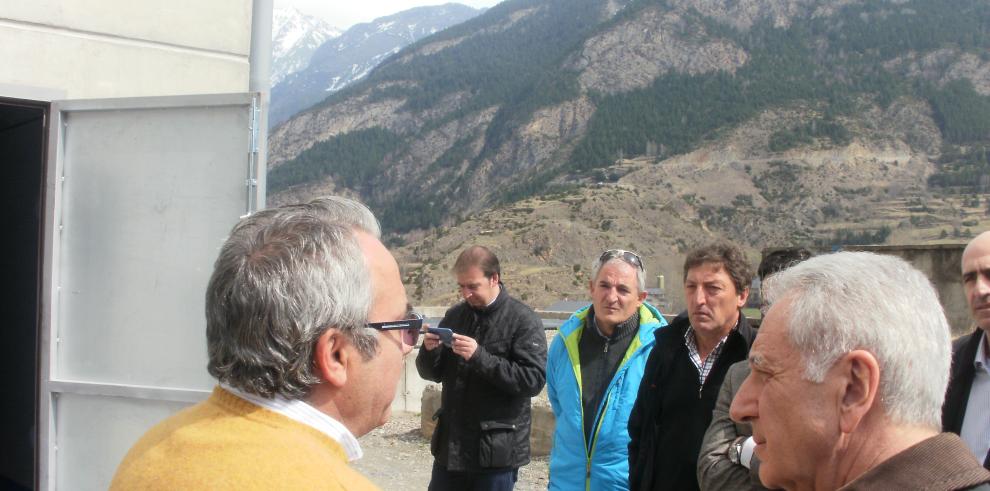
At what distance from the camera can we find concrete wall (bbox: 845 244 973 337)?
32.4 ft

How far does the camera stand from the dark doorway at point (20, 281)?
363 cm

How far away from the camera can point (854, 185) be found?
82938 millimetres

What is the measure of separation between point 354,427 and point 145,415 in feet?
6.00

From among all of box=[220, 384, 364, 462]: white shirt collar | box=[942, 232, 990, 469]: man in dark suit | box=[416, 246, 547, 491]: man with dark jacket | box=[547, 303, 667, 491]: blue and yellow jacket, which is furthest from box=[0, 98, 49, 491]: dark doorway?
box=[942, 232, 990, 469]: man in dark suit

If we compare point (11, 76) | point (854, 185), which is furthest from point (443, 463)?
point (854, 185)

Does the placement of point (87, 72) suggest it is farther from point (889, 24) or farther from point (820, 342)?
point (889, 24)

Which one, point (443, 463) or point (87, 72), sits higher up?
point (87, 72)

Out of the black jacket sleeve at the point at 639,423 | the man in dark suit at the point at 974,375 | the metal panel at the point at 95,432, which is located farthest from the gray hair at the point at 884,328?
the metal panel at the point at 95,432

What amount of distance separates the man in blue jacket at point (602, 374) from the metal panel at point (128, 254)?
1.70m

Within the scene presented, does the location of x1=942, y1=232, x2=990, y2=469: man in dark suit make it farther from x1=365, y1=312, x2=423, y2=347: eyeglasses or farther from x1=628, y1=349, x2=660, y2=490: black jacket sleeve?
x1=365, y1=312, x2=423, y2=347: eyeglasses

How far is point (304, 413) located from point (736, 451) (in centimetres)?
169

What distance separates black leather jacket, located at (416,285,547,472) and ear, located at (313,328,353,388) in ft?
8.51

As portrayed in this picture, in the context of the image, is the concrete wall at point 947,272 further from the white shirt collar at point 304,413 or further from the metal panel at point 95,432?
the white shirt collar at point 304,413

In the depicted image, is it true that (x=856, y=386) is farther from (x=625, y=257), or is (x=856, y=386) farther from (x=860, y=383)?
(x=625, y=257)
